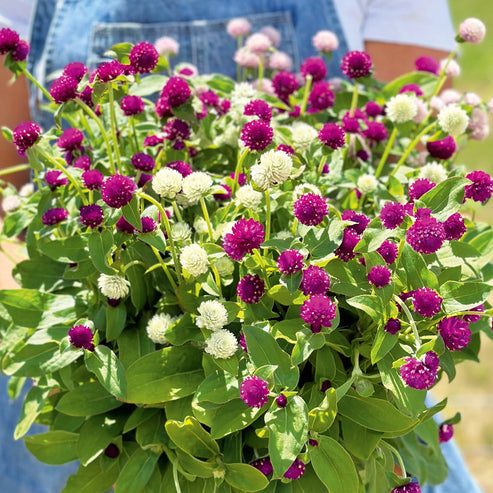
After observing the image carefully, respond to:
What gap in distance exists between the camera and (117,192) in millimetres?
506

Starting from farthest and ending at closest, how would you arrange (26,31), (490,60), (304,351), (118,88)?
(490,60) < (26,31) < (118,88) < (304,351)

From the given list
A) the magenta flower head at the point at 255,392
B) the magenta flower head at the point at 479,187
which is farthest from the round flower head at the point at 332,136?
the magenta flower head at the point at 255,392

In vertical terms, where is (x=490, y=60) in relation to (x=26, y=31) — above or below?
below

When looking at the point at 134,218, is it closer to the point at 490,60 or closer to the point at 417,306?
the point at 417,306

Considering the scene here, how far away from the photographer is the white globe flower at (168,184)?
52 centimetres

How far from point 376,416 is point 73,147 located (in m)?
0.38

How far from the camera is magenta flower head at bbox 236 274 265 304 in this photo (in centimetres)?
51

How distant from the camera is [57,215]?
60 centimetres

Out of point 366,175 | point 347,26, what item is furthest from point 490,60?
point 366,175

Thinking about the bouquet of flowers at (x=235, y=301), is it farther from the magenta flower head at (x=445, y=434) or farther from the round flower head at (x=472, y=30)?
the round flower head at (x=472, y=30)

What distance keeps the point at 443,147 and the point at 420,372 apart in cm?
31

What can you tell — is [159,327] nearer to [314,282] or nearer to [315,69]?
[314,282]

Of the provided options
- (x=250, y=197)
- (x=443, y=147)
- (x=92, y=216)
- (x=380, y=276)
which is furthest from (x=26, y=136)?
(x=443, y=147)

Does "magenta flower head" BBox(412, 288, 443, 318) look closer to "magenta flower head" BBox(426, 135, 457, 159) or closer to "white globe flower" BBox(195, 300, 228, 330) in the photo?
"white globe flower" BBox(195, 300, 228, 330)
